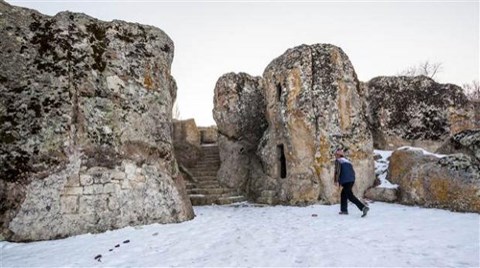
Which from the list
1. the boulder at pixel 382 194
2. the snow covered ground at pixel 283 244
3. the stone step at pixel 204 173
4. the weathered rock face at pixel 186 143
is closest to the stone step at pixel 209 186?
the stone step at pixel 204 173

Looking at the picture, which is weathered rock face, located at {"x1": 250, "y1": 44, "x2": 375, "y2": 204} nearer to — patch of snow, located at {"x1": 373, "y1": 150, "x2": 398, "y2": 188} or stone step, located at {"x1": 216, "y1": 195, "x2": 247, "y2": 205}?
patch of snow, located at {"x1": 373, "y1": 150, "x2": 398, "y2": 188}

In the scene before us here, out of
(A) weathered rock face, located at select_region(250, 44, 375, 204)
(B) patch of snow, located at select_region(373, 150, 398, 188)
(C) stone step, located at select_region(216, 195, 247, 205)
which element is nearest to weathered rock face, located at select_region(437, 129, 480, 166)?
(B) patch of snow, located at select_region(373, 150, 398, 188)

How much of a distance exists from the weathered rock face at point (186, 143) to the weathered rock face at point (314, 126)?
5365 millimetres

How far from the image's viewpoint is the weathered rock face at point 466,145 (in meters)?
7.70

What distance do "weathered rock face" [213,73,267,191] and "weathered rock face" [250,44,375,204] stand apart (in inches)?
78.1

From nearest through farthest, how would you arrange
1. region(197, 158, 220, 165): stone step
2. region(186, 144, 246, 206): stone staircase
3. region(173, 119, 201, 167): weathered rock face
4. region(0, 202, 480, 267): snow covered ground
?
region(0, 202, 480, 267): snow covered ground → region(186, 144, 246, 206): stone staircase → region(197, 158, 220, 165): stone step → region(173, 119, 201, 167): weathered rock face

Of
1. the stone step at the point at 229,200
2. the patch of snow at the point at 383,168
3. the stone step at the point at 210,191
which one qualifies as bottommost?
the stone step at the point at 229,200

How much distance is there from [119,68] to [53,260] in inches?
160

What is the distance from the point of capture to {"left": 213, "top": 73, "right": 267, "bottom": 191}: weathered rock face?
12703 mm

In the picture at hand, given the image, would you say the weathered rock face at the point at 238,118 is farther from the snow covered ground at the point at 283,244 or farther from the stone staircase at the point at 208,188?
the snow covered ground at the point at 283,244

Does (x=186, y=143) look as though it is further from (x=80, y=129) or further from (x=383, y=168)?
(x=80, y=129)

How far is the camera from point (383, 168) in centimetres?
1038

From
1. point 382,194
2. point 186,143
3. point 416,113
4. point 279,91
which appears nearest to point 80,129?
point 279,91

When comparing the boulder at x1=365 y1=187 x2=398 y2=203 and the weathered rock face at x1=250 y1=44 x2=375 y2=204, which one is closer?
the boulder at x1=365 y1=187 x2=398 y2=203
